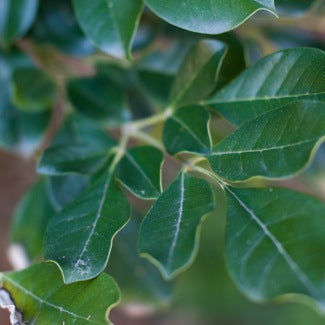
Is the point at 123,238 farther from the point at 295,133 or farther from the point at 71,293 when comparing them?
the point at 295,133

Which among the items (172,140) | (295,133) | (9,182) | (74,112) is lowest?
(9,182)

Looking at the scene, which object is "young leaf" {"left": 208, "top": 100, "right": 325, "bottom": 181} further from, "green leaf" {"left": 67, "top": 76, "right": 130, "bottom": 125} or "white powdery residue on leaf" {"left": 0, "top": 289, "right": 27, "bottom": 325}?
"green leaf" {"left": 67, "top": 76, "right": 130, "bottom": 125}

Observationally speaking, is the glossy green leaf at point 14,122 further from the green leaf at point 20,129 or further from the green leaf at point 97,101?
the green leaf at point 97,101

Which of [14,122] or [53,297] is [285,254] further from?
[14,122]

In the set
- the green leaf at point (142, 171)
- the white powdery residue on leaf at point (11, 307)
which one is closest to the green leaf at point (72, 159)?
the green leaf at point (142, 171)

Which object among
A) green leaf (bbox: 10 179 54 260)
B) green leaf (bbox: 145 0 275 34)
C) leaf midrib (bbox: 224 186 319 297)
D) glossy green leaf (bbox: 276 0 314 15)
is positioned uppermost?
green leaf (bbox: 145 0 275 34)

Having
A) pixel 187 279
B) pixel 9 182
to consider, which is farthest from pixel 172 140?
pixel 187 279

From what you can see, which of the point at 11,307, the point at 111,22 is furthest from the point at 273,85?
the point at 11,307

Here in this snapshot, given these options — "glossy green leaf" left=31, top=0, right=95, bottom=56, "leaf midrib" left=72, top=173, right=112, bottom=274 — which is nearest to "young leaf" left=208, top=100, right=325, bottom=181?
"leaf midrib" left=72, top=173, right=112, bottom=274
